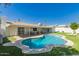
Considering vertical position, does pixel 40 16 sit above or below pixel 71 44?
above

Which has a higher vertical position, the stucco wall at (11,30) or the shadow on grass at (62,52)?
the stucco wall at (11,30)

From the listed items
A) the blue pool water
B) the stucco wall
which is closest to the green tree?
the blue pool water

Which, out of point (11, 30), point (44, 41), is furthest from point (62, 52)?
point (11, 30)

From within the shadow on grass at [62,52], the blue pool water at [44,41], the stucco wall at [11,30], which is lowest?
the shadow on grass at [62,52]

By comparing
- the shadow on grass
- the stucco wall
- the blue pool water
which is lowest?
the shadow on grass

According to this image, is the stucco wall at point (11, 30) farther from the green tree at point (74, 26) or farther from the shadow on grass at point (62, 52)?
the green tree at point (74, 26)

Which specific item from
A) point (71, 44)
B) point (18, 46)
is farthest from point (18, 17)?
point (71, 44)

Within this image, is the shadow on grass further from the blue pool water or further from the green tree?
the green tree

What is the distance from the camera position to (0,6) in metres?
4.04

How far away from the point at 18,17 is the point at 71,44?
2.41 feet

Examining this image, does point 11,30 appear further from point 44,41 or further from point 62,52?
point 62,52

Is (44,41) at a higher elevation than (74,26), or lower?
lower

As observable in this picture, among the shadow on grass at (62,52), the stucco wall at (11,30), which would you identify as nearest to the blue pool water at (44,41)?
the shadow on grass at (62,52)

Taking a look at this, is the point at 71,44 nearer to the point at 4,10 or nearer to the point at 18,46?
the point at 18,46
